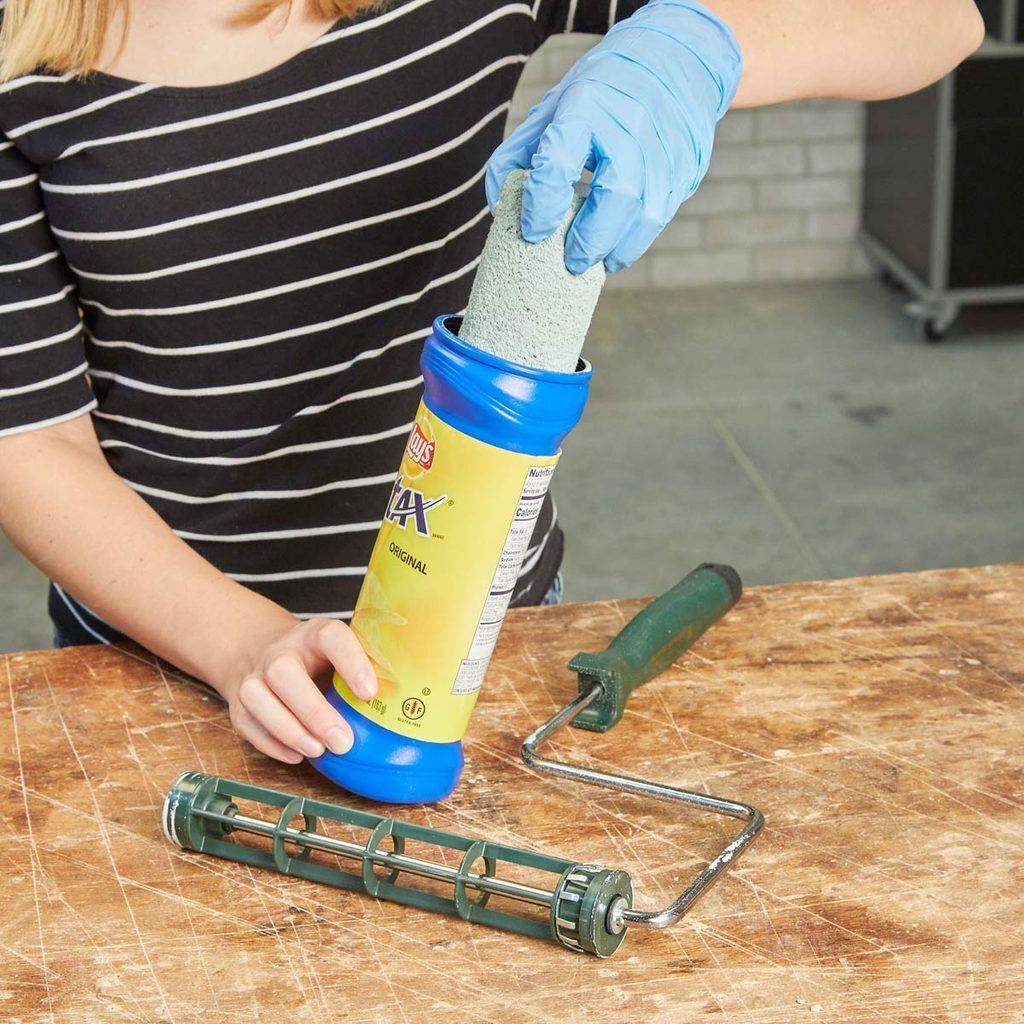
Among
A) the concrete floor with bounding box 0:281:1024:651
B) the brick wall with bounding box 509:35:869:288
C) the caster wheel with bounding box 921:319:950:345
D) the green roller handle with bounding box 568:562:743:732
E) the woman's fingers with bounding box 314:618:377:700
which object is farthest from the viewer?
the brick wall with bounding box 509:35:869:288

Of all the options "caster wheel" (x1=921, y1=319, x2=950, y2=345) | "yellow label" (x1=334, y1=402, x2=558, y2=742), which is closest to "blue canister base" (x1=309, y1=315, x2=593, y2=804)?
"yellow label" (x1=334, y1=402, x2=558, y2=742)

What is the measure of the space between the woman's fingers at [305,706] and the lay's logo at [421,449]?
167mm

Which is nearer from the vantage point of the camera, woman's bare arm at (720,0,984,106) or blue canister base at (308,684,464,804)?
blue canister base at (308,684,464,804)

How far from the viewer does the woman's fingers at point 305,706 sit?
83 centimetres

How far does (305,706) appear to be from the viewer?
0.84 metres

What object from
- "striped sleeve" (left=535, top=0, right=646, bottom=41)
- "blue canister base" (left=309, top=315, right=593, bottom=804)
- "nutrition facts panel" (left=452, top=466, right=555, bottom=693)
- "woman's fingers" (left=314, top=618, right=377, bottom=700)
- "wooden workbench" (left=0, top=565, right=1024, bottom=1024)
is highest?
"striped sleeve" (left=535, top=0, right=646, bottom=41)

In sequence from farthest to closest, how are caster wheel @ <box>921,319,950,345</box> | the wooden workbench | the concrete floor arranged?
caster wheel @ <box>921,319,950,345</box>
the concrete floor
the wooden workbench

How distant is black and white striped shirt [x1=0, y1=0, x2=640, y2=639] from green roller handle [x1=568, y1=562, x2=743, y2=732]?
23 cm

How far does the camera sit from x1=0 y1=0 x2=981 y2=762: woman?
1.02 meters

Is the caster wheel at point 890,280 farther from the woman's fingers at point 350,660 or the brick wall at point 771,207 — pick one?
the woman's fingers at point 350,660

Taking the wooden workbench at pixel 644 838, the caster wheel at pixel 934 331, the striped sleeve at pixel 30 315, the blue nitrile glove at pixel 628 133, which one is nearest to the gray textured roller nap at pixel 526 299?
the blue nitrile glove at pixel 628 133

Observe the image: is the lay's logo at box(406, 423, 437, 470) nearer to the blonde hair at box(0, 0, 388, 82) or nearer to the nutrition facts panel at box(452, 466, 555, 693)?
the nutrition facts panel at box(452, 466, 555, 693)

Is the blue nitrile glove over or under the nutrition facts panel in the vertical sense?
over

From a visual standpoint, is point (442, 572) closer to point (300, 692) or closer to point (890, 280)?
point (300, 692)
